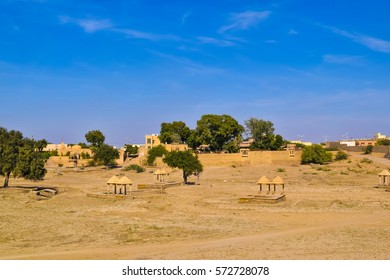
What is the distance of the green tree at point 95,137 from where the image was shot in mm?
83750

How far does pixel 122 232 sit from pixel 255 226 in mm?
5057

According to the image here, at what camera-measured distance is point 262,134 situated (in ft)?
258

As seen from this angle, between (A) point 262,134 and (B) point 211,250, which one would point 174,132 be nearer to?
(A) point 262,134

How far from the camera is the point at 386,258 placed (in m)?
11.7

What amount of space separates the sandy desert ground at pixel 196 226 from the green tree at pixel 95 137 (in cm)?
5277

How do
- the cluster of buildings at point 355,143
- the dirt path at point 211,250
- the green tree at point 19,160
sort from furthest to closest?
the cluster of buildings at point 355,143, the green tree at point 19,160, the dirt path at point 211,250

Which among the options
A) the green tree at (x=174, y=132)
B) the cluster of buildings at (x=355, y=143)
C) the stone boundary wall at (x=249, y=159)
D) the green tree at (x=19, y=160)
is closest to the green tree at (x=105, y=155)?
the stone boundary wall at (x=249, y=159)

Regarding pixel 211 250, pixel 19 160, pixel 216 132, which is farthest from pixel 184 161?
pixel 216 132

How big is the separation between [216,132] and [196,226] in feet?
179

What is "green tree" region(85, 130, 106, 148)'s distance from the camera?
83.8 metres

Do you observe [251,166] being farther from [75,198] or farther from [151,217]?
[151,217]

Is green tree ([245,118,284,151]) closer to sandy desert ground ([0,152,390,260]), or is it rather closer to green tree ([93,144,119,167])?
green tree ([93,144,119,167])

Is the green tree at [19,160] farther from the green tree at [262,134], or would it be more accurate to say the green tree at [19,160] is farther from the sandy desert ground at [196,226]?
the green tree at [262,134]

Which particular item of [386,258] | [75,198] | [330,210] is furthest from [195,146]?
[386,258]
